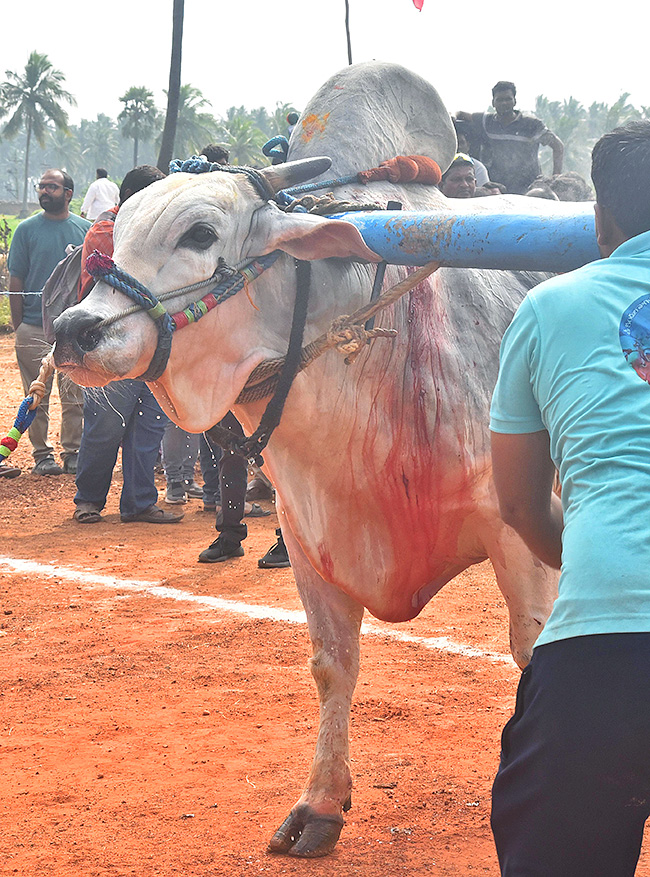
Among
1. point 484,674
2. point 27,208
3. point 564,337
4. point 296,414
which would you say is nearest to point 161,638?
point 484,674

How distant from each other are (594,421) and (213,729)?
281 centimetres

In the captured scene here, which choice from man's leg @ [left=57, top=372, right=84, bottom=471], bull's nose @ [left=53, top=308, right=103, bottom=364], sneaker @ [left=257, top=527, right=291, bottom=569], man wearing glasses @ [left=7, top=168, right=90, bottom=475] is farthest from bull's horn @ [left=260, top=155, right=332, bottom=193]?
man's leg @ [left=57, top=372, right=84, bottom=471]

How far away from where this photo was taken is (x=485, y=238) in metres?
2.56

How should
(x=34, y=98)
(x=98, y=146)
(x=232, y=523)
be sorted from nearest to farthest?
(x=232, y=523) < (x=34, y=98) < (x=98, y=146)

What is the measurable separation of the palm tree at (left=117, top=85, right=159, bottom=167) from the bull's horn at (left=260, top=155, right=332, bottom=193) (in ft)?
215

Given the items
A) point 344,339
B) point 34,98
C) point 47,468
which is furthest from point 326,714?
point 34,98

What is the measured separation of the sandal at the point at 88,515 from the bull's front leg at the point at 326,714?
4.88 meters

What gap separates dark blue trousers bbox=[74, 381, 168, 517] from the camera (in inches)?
306

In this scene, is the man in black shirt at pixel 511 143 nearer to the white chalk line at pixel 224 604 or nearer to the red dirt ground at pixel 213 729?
the red dirt ground at pixel 213 729

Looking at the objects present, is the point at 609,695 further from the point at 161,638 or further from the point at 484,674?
the point at 161,638

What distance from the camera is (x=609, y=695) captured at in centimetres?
153

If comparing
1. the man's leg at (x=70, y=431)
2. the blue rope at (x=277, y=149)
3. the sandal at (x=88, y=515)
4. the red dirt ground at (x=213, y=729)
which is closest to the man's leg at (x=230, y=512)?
the red dirt ground at (x=213, y=729)

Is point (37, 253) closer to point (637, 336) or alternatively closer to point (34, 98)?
point (637, 336)

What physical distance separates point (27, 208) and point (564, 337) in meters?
65.8
